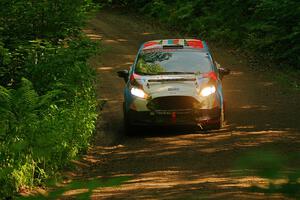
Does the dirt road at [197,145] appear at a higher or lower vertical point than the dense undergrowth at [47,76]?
lower

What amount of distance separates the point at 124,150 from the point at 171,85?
5.69ft

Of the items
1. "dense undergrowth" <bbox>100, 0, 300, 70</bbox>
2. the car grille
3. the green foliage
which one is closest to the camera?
the green foliage

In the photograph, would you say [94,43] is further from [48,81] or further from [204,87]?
[204,87]

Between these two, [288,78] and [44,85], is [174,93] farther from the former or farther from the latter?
[288,78]

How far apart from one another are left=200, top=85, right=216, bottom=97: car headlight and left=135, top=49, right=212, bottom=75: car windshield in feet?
1.89

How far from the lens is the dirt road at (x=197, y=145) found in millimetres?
7914

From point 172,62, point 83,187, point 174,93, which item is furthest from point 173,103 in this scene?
point 83,187

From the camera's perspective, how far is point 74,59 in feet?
38.4

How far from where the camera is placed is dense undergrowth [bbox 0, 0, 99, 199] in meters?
9.20

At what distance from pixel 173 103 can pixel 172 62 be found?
142 centimetres

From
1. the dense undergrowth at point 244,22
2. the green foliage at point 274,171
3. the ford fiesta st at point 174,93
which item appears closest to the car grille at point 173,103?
the ford fiesta st at point 174,93

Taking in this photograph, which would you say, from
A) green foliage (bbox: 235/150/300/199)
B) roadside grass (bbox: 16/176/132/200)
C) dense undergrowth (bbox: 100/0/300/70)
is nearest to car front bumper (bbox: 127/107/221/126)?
dense undergrowth (bbox: 100/0/300/70)

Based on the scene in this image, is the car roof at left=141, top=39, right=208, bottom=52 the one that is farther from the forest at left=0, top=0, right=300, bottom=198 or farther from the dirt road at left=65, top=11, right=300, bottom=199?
→ the forest at left=0, top=0, right=300, bottom=198

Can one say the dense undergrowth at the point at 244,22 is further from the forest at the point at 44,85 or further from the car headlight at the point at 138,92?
the car headlight at the point at 138,92
